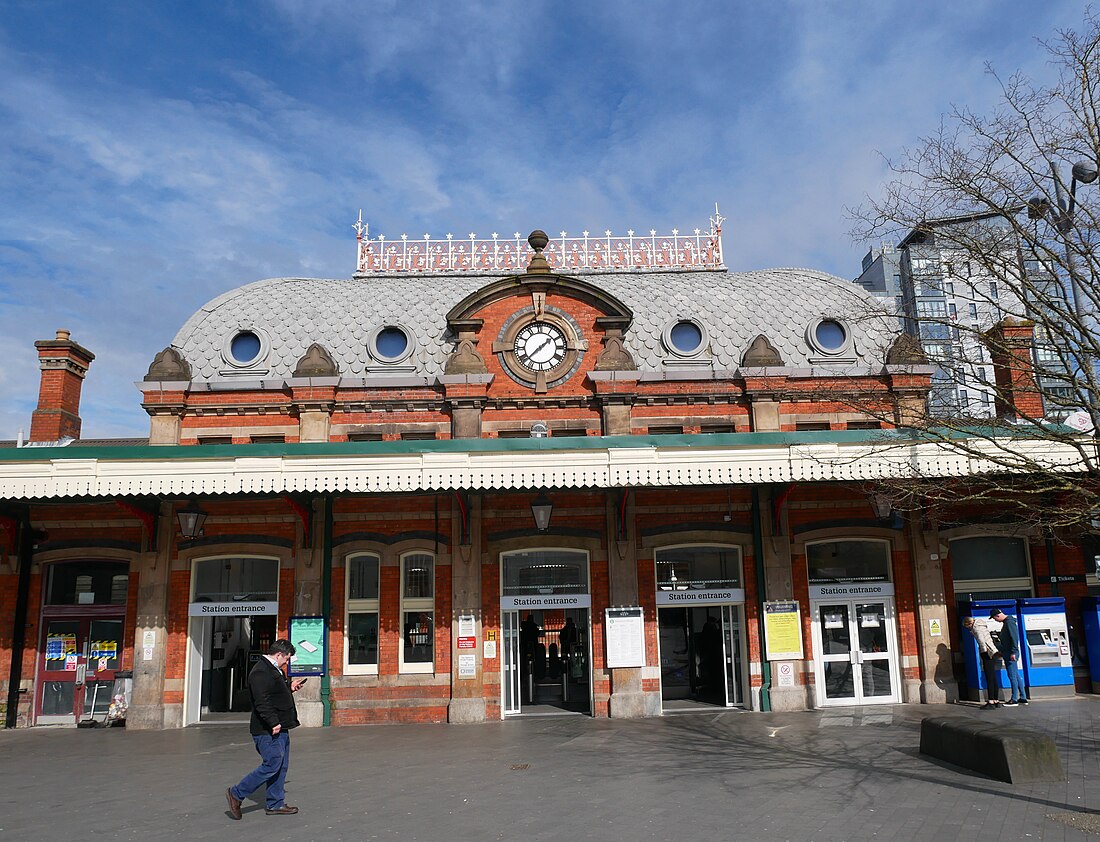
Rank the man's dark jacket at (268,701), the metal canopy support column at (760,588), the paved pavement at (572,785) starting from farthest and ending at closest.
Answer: the metal canopy support column at (760,588) < the man's dark jacket at (268,701) < the paved pavement at (572,785)

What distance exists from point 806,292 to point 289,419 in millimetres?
11968

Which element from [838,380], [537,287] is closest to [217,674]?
[537,287]

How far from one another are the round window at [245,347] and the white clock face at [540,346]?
5706 mm

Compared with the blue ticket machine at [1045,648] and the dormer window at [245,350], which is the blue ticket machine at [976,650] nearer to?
the blue ticket machine at [1045,648]

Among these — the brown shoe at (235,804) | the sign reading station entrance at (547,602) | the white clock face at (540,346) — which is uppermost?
the white clock face at (540,346)

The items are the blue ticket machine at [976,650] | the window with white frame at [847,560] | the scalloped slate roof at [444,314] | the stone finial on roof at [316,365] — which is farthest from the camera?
the scalloped slate roof at [444,314]

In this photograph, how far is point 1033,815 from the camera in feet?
25.2

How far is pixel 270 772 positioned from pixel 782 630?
33.3ft

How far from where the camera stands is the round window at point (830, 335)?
18078 millimetres

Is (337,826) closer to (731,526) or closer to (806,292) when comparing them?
(731,526)

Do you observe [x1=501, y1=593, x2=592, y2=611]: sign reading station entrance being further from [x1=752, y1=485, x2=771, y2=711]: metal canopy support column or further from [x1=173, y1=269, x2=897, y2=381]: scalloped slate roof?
[x1=173, y1=269, x2=897, y2=381]: scalloped slate roof

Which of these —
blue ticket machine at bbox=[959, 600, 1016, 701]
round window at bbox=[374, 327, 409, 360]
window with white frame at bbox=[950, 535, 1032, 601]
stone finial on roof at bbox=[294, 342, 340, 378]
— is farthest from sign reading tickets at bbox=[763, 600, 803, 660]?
stone finial on roof at bbox=[294, 342, 340, 378]

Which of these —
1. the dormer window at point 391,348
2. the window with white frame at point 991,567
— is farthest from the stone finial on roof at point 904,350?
the dormer window at point 391,348

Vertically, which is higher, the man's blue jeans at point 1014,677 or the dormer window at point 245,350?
the dormer window at point 245,350
